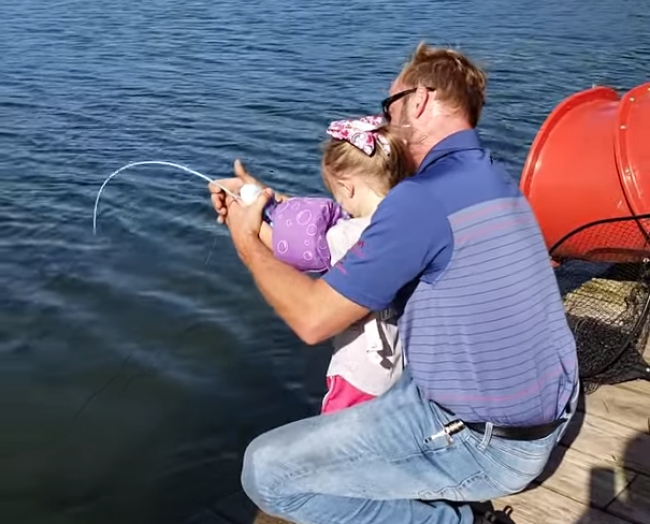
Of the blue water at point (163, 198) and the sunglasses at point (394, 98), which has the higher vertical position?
the sunglasses at point (394, 98)

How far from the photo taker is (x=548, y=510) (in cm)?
355

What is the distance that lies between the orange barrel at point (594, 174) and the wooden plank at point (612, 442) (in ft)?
3.50

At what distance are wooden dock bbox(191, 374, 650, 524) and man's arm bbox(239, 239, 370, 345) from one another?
3.77ft

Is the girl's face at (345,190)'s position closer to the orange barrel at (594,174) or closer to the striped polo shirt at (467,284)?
the striped polo shirt at (467,284)

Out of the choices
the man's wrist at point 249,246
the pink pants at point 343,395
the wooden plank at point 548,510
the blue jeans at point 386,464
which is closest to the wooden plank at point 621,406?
the wooden plank at point 548,510

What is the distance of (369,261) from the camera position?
2.69 m

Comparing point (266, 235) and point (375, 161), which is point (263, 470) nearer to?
point (266, 235)

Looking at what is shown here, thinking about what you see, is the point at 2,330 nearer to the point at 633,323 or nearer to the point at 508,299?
the point at 633,323

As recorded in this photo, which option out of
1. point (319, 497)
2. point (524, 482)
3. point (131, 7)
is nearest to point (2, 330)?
point (319, 497)

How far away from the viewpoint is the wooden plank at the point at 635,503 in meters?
3.48

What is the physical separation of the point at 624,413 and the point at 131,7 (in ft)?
51.1

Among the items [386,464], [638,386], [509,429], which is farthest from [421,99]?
[638,386]

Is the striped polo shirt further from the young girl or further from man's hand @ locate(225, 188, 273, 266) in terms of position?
man's hand @ locate(225, 188, 273, 266)

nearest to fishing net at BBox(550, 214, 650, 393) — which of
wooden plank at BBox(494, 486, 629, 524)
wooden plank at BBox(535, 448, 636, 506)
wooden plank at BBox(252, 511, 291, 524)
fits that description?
wooden plank at BBox(535, 448, 636, 506)
